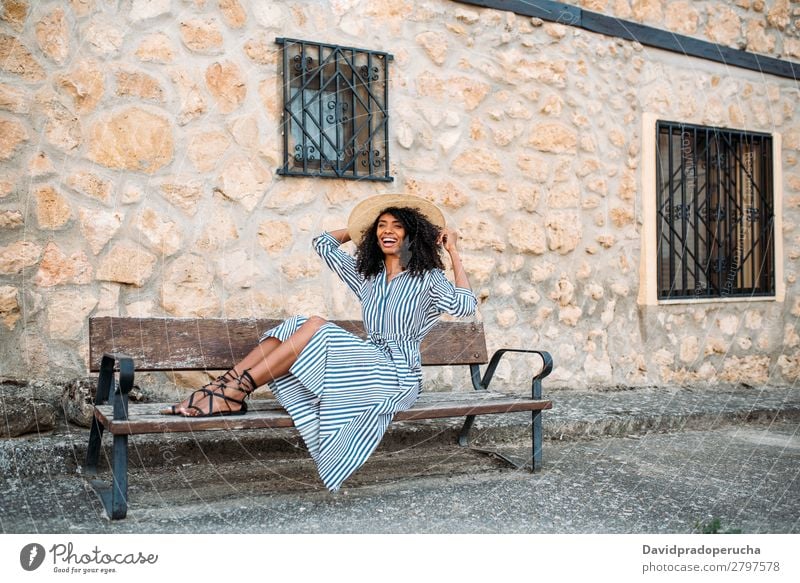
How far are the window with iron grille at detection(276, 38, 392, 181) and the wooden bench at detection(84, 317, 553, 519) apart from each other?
1.19 m

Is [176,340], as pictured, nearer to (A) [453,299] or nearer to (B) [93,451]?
(B) [93,451]

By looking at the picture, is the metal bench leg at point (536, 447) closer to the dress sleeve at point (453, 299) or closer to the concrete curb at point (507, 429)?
the concrete curb at point (507, 429)

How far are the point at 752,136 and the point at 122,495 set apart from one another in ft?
17.9

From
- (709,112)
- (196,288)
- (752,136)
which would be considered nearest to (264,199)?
(196,288)

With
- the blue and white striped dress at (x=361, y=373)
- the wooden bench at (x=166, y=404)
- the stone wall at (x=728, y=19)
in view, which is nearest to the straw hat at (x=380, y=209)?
the blue and white striped dress at (x=361, y=373)

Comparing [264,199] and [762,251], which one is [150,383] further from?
[762,251]

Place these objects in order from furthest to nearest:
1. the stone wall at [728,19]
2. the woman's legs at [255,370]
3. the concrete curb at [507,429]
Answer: the stone wall at [728,19] → the concrete curb at [507,429] → the woman's legs at [255,370]

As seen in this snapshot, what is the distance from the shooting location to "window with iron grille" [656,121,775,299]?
589 cm

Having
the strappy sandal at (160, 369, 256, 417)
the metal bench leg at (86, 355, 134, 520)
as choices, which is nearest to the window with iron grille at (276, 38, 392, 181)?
the strappy sandal at (160, 369, 256, 417)

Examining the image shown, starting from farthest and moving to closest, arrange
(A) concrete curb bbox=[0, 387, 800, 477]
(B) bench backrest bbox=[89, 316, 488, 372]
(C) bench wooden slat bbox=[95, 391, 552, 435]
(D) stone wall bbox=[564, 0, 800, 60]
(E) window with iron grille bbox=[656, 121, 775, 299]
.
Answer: (E) window with iron grille bbox=[656, 121, 775, 299], (D) stone wall bbox=[564, 0, 800, 60], (A) concrete curb bbox=[0, 387, 800, 477], (B) bench backrest bbox=[89, 316, 488, 372], (C) bench wooden slat bbox=[95, 391, 552, 435]

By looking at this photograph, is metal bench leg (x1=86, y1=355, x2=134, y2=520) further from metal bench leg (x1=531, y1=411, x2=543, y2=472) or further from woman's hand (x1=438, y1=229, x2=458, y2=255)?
metal bench leg (x1=531, y1=411, x2=543, y2=472)

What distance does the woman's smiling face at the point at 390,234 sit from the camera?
11.9 ft

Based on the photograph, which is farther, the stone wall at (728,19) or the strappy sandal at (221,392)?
the stone wall at (728,19)

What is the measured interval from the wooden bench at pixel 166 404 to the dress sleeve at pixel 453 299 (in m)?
0.41
